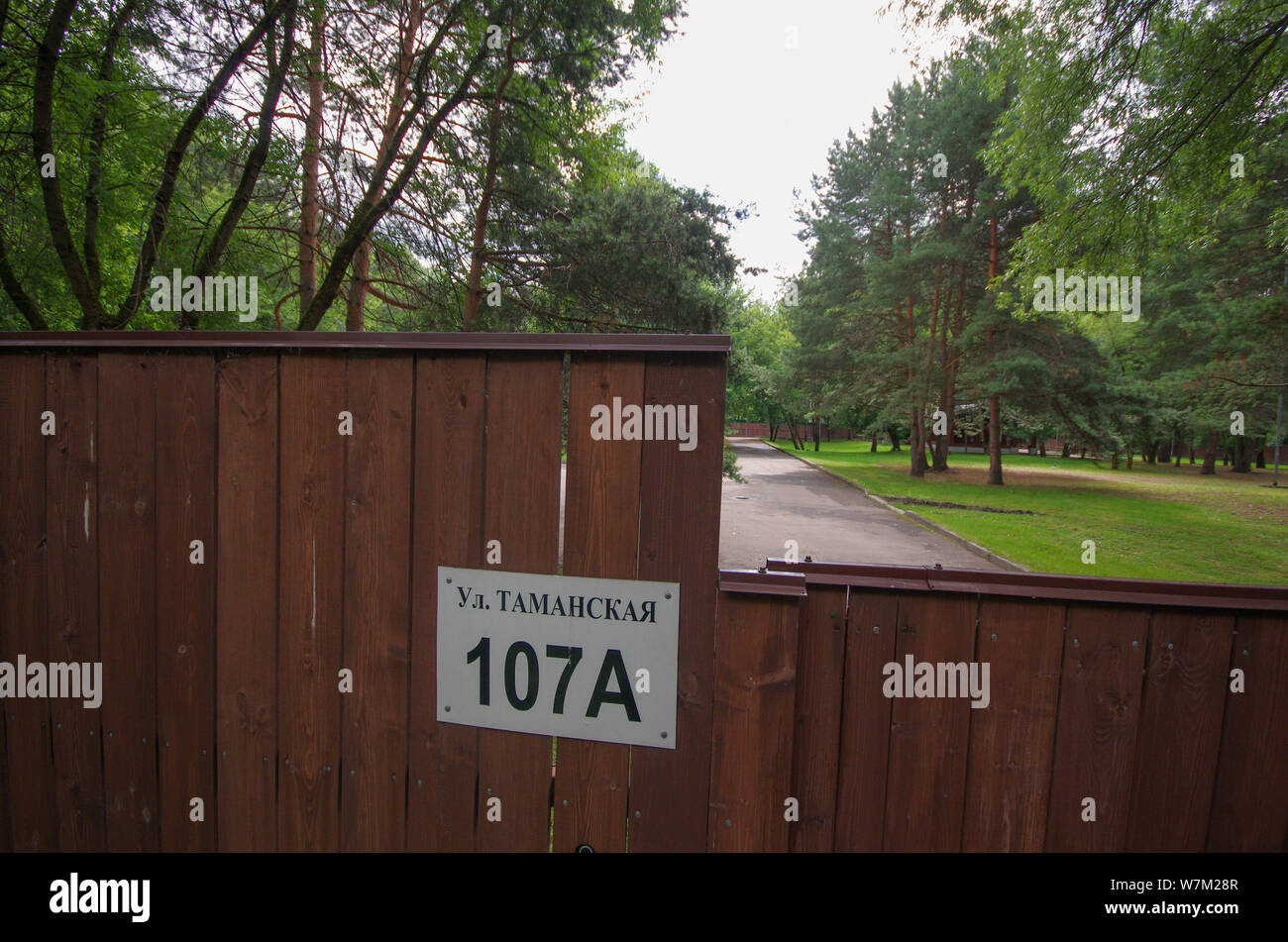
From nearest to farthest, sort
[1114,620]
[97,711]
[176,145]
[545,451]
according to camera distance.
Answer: [1114,620]
[545,451]
[97,711]
[176,145]

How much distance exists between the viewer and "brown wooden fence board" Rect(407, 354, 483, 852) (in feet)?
5.67

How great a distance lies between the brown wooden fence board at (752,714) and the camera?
63.9 inches

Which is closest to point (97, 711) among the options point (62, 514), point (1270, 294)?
point (62, 514)

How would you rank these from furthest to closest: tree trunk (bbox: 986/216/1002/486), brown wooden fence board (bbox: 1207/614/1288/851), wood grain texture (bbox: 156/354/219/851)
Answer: tree trunk (bbox: 986/216/1002/486) < wood grain texture (bbox: 156/354/219/851) < brown wooden fence board (bbox: 1207/614/1288/851)

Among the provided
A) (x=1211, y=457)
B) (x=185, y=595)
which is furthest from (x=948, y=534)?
(x=1211, y=457)

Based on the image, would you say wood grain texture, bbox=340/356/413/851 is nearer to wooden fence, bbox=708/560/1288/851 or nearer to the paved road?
wooden fence, bbox=708/560/1288/851

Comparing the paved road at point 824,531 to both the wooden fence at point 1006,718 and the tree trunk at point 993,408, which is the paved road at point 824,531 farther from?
the tree trunk at point 993,408

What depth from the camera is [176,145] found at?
480 centimetres

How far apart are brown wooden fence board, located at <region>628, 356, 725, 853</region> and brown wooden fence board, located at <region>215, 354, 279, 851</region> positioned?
4.06 feet

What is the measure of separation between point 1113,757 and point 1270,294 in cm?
1798

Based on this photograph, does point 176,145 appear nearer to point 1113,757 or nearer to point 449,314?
point 449,314

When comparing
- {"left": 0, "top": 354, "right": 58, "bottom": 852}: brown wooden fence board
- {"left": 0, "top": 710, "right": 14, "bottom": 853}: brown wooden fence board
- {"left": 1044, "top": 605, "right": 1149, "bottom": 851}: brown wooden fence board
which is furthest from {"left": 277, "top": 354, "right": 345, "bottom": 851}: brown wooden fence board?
{"left": 1044, "top": 605, "right": 1149, "bottom": 851}: brown wooden fence board

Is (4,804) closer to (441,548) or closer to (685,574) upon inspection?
(441,548)

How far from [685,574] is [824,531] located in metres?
12.2
